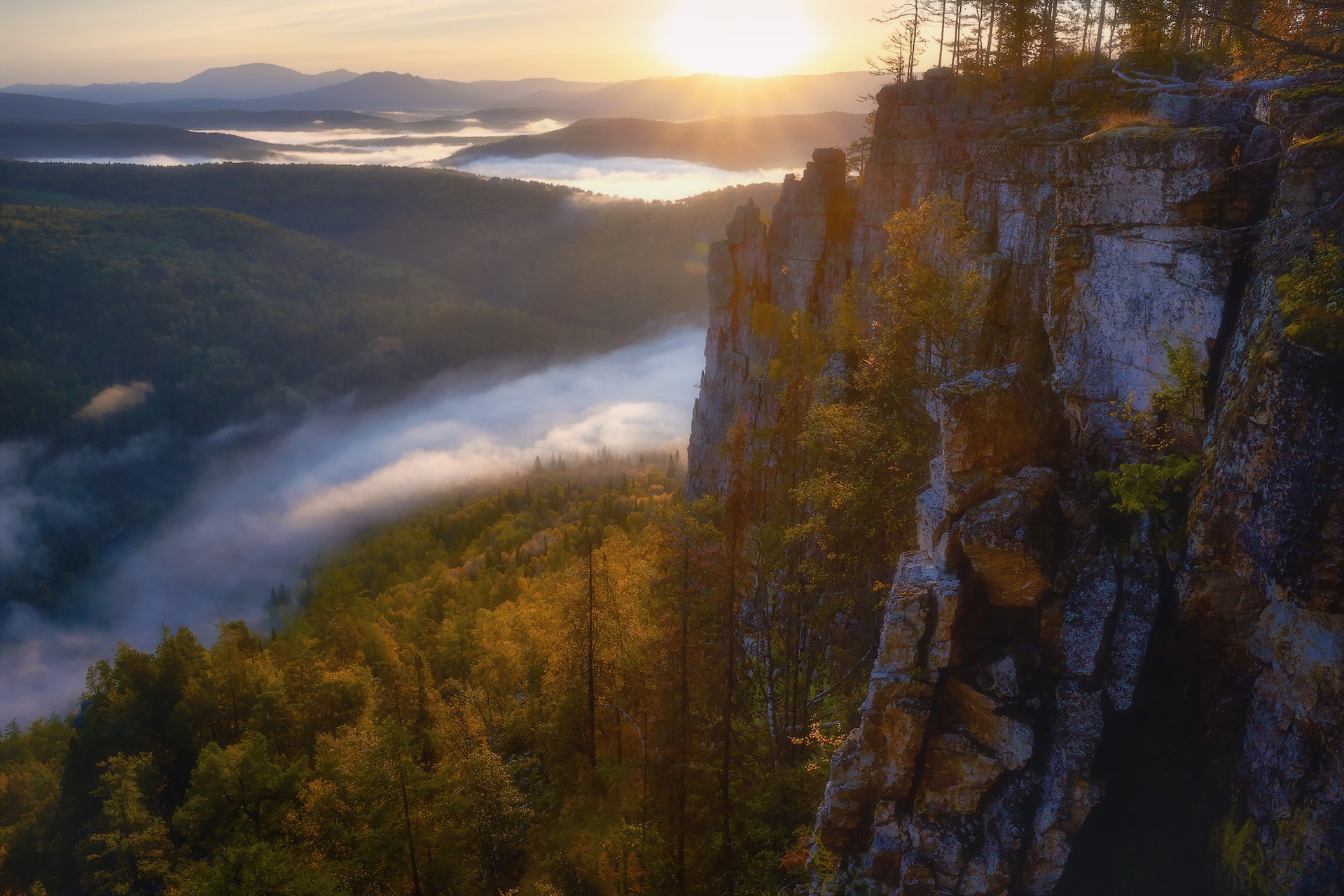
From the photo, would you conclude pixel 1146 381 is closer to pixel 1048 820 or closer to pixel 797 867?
pixel 1048 820

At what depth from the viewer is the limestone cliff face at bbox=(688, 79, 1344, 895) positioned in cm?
1473

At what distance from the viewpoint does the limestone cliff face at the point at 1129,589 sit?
580 inches

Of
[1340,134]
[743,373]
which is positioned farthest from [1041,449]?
[743,373]

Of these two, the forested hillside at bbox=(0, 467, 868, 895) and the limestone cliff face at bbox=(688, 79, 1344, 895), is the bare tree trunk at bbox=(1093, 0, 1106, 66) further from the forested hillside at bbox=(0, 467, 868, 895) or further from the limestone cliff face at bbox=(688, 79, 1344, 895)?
the forested hillside at bbox=(0, 467, 868, 895)

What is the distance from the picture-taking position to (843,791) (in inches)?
750

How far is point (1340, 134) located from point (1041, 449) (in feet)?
28.1

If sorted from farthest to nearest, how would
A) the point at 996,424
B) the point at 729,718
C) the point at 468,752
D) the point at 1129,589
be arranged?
the point at 468,752 < the point at 729,718 < the point at 996,424 < the point at 1129,589

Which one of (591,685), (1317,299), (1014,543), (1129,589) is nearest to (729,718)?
(591,685)

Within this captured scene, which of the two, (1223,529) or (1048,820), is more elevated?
(1223,529)

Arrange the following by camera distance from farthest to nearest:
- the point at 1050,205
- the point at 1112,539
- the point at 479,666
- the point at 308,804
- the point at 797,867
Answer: the point at 479,666 → the point at 308,804 → the point at 1050,205 → the point at 797,867 → the point at 1112,539

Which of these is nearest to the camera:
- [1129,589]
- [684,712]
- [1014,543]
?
[1129,589]

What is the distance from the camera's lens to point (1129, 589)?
685 inches

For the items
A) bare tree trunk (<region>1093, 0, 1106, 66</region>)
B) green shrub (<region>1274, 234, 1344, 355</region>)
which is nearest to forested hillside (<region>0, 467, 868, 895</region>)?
green shrub (<region>1274, 234, 1344, 355</region>)

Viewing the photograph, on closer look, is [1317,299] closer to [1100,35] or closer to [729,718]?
[729,718]
